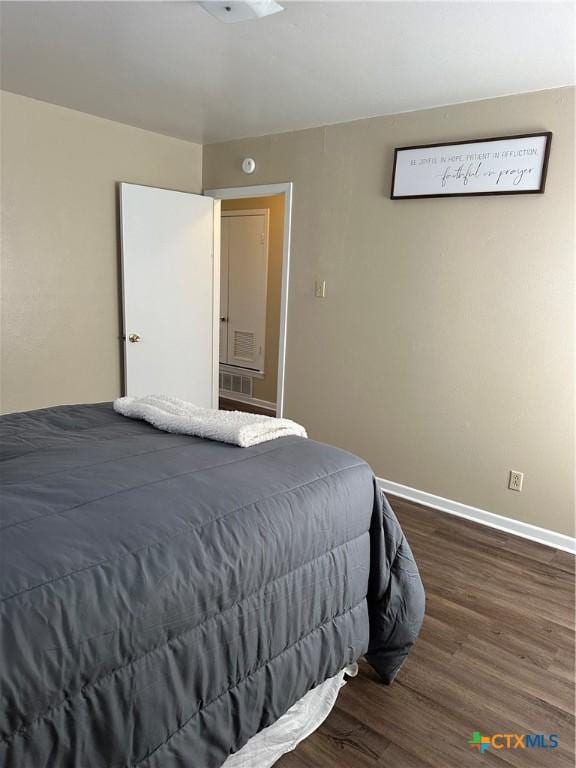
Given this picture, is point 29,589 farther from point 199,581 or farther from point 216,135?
point 216,135

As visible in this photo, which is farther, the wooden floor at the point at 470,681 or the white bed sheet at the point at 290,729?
the wooden floor at the point at 470,681

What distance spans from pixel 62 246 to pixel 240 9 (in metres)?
2.20

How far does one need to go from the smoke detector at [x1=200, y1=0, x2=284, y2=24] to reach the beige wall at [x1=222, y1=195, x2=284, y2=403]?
322 centimetres

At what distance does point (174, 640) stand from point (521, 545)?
7.99ft

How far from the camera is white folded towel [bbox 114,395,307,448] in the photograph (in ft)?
5.81

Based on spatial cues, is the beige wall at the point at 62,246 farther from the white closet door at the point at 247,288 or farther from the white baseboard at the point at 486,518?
the white baseboard at the point at 486,518

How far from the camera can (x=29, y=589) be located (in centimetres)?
98

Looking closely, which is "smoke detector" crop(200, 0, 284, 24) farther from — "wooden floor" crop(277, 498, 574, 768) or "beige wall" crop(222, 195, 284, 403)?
"beige wall" crop(222, 195, 284, 403)

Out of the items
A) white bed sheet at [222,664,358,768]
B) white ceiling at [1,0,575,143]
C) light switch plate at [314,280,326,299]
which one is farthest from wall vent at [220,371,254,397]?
white bed sheet at [222,664,358,768]

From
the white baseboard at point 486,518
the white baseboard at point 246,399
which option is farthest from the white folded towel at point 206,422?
the white baseboard at point 246,399

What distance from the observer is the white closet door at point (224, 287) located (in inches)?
232

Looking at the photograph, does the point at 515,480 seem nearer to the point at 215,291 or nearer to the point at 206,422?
the point at 206,422

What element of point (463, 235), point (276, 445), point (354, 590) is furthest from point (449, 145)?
point (354, 590)

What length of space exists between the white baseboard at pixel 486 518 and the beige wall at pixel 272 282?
92.3 inches
